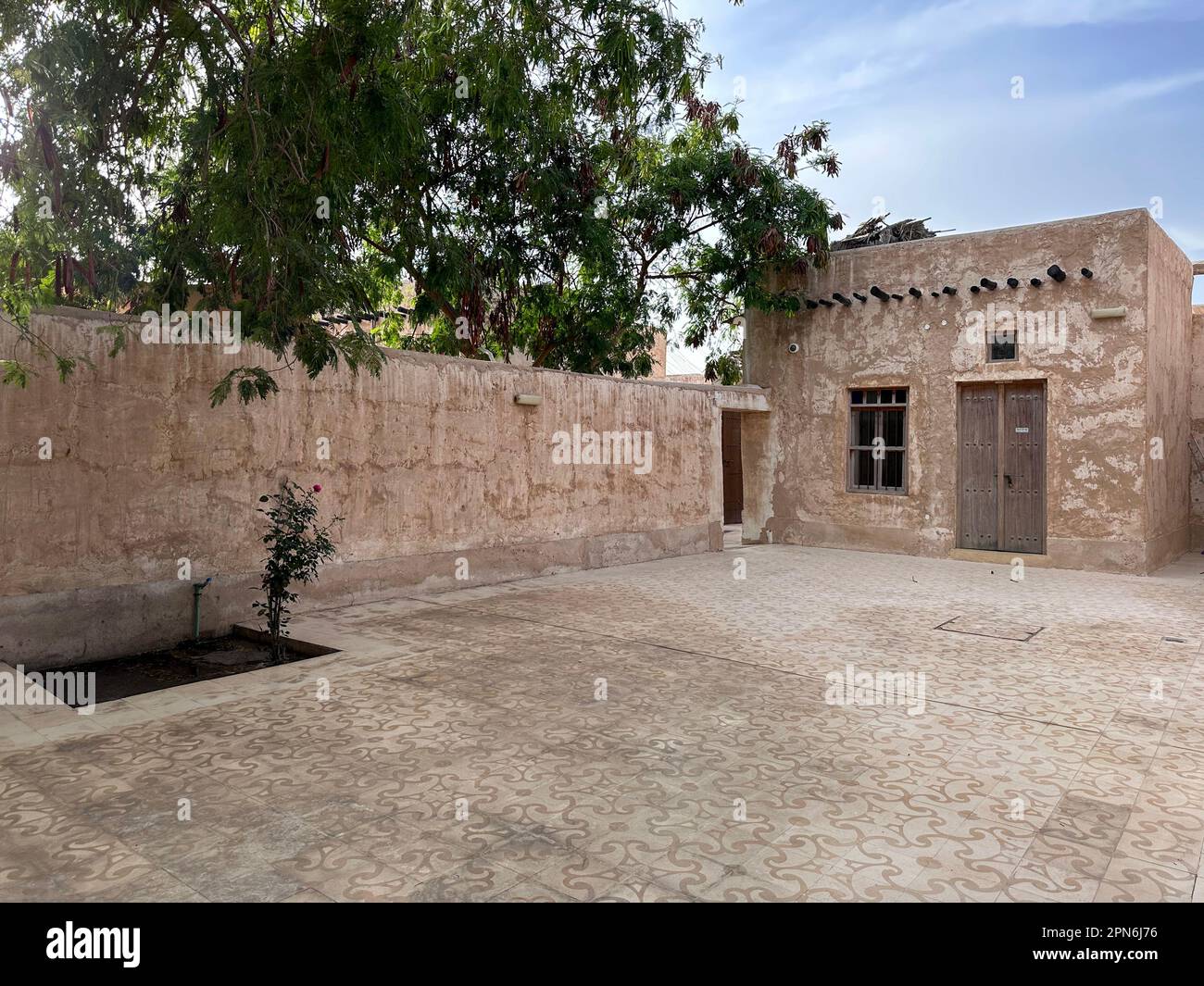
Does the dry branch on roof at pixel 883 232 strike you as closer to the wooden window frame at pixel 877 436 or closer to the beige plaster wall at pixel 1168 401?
the wooden window frame at pixel 877 436

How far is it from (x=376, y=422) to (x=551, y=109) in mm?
3145

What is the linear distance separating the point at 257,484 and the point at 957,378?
28.9 feet

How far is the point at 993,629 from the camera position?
258 inches

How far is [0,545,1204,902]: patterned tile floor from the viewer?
101 inches

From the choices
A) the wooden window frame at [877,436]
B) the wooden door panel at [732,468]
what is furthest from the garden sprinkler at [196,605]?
the wooden door panel at [732,468]

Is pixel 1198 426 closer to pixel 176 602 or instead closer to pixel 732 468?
pixel 732 468

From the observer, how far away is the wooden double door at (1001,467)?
409 inches

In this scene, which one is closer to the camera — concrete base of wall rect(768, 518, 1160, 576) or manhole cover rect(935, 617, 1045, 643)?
manhole cover rect(935, 617, 1045, 643)

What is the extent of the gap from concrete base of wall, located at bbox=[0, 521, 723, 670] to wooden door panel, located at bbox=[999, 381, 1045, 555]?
6012 mm

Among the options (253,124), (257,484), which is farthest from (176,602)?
(253,124)

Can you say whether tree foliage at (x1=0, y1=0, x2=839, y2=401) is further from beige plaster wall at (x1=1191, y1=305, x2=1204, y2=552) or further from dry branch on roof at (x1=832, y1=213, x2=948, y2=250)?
beige plaster wall at (x1=1191, y1=305, x2=1204, y2=552)

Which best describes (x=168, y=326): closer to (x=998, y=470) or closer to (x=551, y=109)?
(x=551, y=109)

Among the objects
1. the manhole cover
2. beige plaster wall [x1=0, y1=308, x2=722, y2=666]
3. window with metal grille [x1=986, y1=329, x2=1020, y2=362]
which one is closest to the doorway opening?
beige plaster wall [x1=0, y1=308, x2=722, y2=666]

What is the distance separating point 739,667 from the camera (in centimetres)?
525
